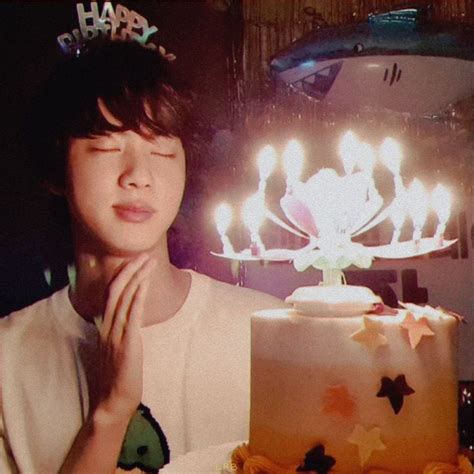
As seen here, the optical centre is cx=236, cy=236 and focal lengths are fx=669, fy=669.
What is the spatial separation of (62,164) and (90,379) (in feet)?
2.12

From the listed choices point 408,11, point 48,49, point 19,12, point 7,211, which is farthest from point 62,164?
point 408,11

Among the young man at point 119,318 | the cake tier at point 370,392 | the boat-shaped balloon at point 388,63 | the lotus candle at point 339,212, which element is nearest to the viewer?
the cake tier at point 370,392

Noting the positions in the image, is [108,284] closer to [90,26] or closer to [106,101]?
[106,101]

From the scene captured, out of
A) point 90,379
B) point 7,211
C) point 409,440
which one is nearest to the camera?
point 409,440

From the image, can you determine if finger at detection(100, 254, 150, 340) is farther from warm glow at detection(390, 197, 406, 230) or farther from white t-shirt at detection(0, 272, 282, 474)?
warm glow at detection(390, 197, 406, 230)

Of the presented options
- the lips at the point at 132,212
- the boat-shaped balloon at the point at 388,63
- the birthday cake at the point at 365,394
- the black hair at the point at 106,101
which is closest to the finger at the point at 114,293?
the lips at the point at 132,212

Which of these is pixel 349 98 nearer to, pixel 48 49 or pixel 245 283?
pixel 245 283

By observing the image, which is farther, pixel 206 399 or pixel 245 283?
pixel 245 283

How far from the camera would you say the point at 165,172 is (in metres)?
2.03

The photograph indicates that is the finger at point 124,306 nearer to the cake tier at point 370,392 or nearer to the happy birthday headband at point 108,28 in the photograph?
the cake tier at point 370,392

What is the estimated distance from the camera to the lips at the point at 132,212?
198 cm

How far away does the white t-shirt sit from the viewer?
1925 mm

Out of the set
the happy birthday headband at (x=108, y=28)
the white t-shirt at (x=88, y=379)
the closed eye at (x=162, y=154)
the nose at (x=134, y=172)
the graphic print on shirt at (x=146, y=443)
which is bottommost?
the graphic print on shirt at (x=146, y=443)

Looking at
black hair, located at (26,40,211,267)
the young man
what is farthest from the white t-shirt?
black hair, located at (26,40,211,267)
